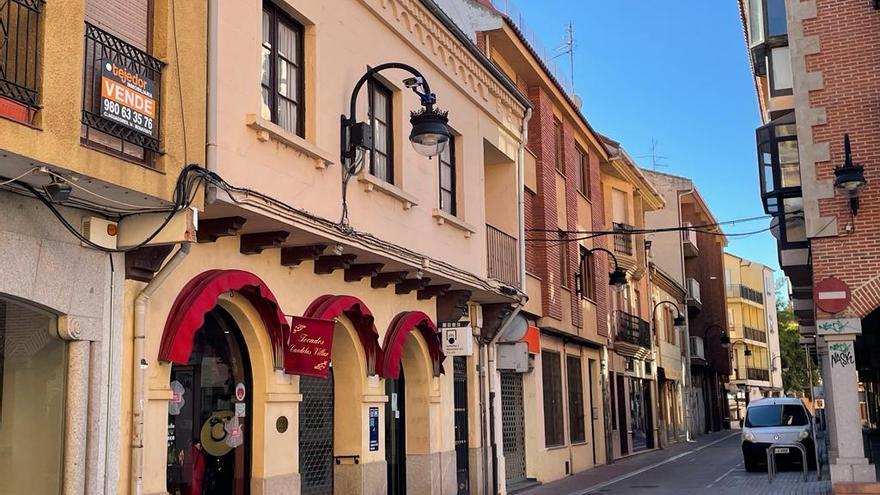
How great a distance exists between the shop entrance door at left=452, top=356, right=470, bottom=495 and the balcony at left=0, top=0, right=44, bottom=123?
424 inches

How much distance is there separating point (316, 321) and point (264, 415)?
139cm

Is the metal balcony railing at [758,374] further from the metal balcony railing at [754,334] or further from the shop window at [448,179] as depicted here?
the shop window at [448,179]

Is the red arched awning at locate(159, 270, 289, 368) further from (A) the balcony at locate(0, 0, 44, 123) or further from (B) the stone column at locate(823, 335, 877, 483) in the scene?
(B) the stone column at locate(823, 335, 877, 483)

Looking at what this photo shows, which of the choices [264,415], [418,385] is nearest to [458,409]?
[418,385]

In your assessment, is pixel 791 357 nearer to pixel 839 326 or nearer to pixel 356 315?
pixel 839 326

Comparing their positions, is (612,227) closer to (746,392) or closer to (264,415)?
(264,415)

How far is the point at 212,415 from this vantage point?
1037 cm

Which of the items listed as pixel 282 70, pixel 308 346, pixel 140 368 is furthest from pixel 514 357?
pixel 140 368

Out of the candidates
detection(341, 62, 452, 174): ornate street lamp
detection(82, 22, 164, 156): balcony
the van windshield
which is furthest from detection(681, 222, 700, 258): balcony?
detection(82, 22, 164, 156): balcony

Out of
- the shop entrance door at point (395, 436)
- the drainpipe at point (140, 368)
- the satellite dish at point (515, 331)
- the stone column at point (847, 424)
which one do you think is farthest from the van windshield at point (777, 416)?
the drainpipe at point (140, 368)

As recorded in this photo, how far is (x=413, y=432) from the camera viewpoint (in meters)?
15.2

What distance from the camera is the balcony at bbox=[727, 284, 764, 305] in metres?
76.8

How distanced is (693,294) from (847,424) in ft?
130

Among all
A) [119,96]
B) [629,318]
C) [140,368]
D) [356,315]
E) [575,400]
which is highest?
[119,96]
